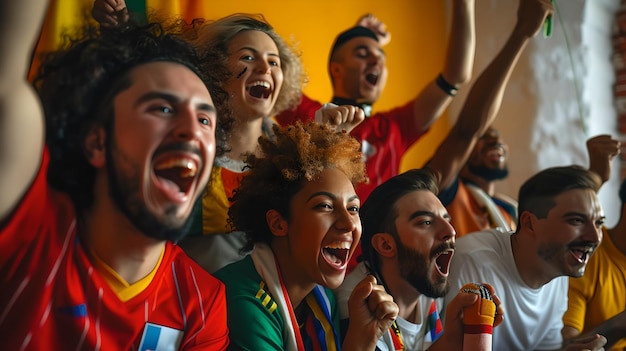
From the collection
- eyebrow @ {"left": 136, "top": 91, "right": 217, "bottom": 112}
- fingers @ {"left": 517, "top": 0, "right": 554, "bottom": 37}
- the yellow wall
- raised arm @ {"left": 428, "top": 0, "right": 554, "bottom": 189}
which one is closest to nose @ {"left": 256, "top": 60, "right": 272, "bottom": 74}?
the yellow wall

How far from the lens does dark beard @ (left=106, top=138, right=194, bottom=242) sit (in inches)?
26.3

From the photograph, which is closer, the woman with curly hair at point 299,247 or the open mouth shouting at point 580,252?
the woman with curly hair at point 299,247

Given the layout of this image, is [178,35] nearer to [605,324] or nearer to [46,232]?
[46,232]

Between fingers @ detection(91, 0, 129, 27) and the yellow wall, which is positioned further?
the yellow wall

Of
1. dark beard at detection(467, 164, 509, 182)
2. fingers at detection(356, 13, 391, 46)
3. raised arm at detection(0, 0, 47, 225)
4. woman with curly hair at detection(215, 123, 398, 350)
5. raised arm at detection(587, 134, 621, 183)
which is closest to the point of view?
raised arm at detection(0, 0, 47, 225)

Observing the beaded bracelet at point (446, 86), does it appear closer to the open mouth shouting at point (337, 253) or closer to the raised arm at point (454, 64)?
the raised arm at point (454, 64)

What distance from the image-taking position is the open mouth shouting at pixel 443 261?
1026 mm

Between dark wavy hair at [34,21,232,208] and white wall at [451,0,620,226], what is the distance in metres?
1.36

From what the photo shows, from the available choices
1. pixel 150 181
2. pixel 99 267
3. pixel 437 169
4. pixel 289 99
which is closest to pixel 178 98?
pixel 150 181

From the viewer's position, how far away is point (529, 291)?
1.28 meters

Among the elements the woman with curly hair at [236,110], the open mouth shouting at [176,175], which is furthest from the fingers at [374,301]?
the open mouth shouting at [176,175]

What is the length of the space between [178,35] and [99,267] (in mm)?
292

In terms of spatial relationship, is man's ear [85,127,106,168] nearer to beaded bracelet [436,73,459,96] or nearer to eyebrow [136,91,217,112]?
eyebrow [136,91,217,112]

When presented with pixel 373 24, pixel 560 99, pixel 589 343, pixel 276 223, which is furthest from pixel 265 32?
pixel 560 99
